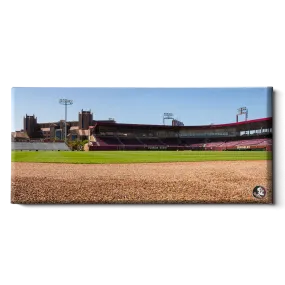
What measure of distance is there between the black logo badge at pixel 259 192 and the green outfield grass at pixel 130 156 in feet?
1.67

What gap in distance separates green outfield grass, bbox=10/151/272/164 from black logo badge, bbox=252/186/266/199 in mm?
507

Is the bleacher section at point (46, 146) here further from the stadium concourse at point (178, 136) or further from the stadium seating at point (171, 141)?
the stadium seating at point (171, 141)

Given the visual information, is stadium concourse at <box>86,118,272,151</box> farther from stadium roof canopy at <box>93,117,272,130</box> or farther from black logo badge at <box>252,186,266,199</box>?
black logo badge at <box>252,186,266,199</box>

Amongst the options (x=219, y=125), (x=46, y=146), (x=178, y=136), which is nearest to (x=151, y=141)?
(x=178, y=136)

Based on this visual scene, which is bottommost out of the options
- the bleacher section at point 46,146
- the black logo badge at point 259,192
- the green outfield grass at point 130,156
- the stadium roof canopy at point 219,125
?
the black logo badge at point 259,192

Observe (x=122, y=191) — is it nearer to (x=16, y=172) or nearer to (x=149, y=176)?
(x=149, y=176)

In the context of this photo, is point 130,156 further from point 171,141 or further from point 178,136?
point 178,136

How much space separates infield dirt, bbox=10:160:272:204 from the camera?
4531 mm

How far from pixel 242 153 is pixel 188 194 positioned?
1.57 meters

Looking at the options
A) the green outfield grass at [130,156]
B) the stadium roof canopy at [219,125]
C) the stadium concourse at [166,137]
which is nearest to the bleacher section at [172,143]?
the stadium concourse at [166,137]

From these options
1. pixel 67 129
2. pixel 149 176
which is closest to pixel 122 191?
pixel 149 176

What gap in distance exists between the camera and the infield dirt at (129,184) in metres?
4.53

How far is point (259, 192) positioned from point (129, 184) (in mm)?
2250

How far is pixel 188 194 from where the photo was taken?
4688mm
